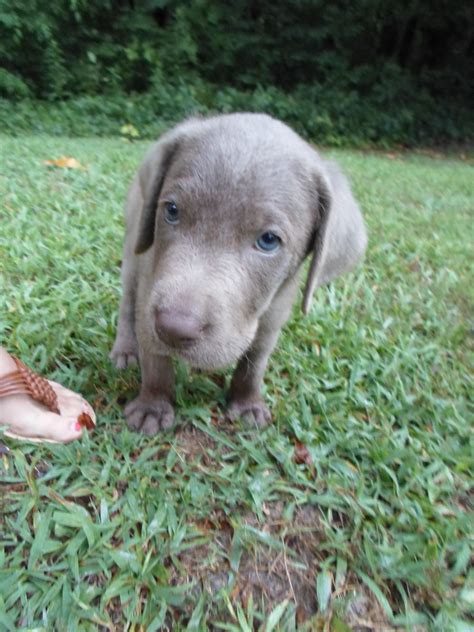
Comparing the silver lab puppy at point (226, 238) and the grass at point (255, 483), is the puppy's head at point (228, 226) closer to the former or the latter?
the silver lab puppy at point (226, 238)

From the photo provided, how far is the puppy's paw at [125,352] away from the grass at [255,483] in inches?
3.0

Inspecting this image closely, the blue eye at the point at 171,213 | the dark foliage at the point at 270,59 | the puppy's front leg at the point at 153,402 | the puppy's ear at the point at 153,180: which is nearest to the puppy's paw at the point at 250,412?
the puppy's front leg at the point at 153,402

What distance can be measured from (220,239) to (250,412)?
3.85 feet

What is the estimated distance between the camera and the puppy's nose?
214 centimetres

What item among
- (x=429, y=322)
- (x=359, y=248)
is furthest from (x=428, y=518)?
(x=429, y=322)

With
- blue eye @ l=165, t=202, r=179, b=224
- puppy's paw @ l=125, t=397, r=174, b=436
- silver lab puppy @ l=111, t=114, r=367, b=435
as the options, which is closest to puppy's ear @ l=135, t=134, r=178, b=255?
silver lab puppy @ l=111, t=114, r=367, b=435

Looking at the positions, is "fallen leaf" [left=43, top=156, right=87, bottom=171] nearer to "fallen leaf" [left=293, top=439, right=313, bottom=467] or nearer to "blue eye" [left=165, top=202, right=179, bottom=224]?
"blue eye" [left=165, top=202, right=179, bottom=224]

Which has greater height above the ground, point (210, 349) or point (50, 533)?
point (210, 349)

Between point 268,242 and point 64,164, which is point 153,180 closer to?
point 268,242

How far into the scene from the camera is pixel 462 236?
652 cm

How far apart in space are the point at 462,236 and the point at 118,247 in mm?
3935

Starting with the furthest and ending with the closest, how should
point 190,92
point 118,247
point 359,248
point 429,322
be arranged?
point 190,92
point 118,247
point 429,322
point 359,248

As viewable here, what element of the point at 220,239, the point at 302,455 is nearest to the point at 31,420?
the point at 220,239

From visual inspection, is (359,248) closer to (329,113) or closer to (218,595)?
(218,595)
